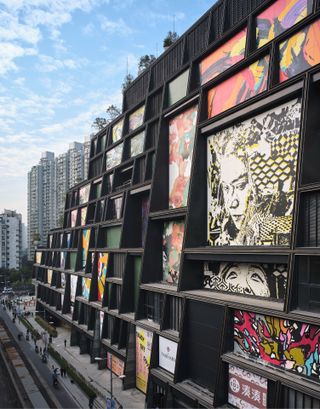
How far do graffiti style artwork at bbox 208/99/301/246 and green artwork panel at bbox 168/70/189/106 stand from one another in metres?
7.77

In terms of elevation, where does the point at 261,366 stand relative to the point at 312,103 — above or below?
below

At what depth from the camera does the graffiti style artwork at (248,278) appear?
2269 cm

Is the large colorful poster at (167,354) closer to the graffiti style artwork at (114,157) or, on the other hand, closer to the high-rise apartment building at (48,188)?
the graffiti style artwork at (114,157)

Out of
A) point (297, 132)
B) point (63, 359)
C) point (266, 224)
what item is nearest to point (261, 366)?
point (266, 224)

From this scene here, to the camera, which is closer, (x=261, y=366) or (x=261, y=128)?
(x=261, y=366)

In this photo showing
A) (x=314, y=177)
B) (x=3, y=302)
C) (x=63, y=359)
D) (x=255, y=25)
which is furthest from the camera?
(x=3, y=302)

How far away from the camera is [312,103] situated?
68.8 ft

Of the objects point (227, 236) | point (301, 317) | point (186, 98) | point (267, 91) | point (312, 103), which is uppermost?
point (186, 98)

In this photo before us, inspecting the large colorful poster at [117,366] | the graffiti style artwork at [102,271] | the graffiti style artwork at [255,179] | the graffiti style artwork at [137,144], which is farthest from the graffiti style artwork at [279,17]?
the large colorful poster at [117,366]

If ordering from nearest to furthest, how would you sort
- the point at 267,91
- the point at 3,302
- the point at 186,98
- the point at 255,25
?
the point at 267,91 → the point at 255,25 → the point at 186,98 → the point at 3,302

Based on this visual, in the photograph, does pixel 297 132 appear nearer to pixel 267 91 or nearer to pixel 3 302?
pixel 267 91

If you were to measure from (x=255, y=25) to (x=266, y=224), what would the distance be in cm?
1480

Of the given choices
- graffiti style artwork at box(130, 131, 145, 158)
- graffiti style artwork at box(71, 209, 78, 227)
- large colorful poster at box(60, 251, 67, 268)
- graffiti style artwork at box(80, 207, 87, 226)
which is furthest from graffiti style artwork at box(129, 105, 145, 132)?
large colorful poster at box(60, 251, 67, 268)

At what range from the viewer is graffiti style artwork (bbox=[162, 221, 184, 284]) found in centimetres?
3250
